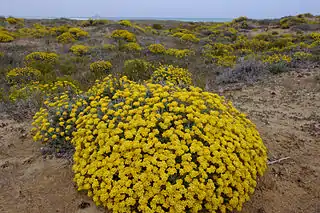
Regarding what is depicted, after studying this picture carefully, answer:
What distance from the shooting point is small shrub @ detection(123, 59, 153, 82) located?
866cm

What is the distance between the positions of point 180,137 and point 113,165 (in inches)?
Answer: 35.7

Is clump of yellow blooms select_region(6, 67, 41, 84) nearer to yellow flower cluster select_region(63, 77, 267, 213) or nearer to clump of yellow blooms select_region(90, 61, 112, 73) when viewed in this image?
clump of yellow blooms select_region(90, 61, 112, 73)

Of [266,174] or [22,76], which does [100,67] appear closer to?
[22,76]

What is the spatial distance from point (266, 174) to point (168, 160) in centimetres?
197

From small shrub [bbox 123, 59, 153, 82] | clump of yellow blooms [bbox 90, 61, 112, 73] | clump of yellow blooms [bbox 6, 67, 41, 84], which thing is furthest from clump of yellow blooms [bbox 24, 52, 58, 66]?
small shrub [bbox 123, 59, 153, 82]

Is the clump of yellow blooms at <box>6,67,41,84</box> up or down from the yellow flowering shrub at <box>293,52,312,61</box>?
down

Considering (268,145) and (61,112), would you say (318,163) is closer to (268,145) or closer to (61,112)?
(268,145)

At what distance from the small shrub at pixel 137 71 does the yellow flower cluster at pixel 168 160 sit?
5.07 m

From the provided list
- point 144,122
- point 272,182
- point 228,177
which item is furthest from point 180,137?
Answer: point 272,182

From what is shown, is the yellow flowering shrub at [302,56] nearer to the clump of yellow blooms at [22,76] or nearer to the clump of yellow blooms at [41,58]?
the clump of yellow blooms at [22,76]

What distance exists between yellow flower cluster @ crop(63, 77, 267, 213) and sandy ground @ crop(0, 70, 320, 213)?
522 millimetres

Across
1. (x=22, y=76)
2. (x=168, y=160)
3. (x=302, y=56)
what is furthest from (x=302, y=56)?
(x=22, y=76)

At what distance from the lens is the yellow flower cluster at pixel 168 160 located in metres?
2.71

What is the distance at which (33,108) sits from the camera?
19.9 ft
